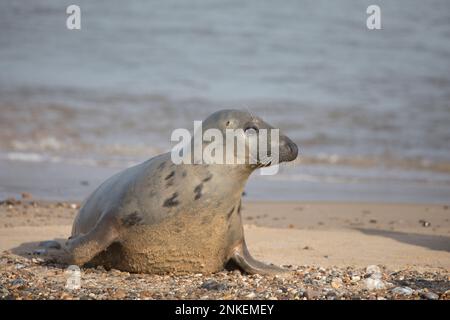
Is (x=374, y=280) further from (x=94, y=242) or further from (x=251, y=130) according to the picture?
(x=94, y=242)

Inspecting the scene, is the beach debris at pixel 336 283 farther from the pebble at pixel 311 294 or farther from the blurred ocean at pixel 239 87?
the blurred ocean at pixel 239 87

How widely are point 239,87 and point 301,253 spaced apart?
1211 centimetres

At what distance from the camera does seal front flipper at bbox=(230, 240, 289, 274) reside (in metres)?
5.58

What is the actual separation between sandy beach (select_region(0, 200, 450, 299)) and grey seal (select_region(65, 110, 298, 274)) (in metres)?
0.11

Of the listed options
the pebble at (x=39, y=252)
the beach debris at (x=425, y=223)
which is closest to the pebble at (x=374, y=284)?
the pebble at (x=39, y=252)

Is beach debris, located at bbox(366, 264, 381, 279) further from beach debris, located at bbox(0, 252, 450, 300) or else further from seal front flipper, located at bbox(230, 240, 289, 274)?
seal front flipper, located at bbox(230, 240, 289, 274)

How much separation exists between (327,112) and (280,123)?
1.40 m

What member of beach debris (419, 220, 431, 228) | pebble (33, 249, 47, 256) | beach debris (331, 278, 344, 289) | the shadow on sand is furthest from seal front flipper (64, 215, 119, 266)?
beach debris (419, 220, 431, 228)

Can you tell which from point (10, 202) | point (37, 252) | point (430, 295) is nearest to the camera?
point (430, 295)

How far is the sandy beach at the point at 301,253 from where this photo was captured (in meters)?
4.93

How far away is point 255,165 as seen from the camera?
211 inches

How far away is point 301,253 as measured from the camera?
653 centimetres

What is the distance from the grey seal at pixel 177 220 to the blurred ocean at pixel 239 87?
1.67 ft

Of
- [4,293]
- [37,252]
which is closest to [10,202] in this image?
[37,252]
